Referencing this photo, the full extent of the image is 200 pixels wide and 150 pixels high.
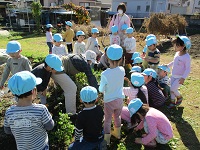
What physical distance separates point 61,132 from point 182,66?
10.3 feet

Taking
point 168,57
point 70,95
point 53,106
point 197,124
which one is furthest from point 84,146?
point 168,57

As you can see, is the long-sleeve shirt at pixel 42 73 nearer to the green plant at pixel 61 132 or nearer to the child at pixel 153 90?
the green plant at pixel 61 132

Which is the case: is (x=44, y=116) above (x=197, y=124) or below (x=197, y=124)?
above

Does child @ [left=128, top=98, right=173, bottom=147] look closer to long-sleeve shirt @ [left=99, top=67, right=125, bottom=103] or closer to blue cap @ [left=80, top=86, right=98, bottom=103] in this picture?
long-sleeve shirt @ [left=99, top=67, right=125, bottom=103]

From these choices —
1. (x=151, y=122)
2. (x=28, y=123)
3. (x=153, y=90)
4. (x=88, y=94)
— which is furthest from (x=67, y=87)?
(x=153, y=90)

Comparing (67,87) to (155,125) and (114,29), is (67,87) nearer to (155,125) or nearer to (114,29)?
(155,125)

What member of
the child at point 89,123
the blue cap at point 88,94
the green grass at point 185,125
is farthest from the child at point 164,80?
the blue cap at point 88,94

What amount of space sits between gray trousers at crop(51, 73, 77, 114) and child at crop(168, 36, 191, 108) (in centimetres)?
245

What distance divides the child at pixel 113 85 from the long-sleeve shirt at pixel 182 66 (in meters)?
1.94

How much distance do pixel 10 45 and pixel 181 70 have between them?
376 cm

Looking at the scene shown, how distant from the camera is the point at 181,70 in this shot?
15.1ft

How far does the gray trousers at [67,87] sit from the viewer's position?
366cm

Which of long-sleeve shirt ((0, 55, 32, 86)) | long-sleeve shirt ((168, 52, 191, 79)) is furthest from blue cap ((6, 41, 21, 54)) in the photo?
long-sleeve shirt ((168, 52, 191, 79))

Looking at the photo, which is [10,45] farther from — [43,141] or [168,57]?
[168,57]
